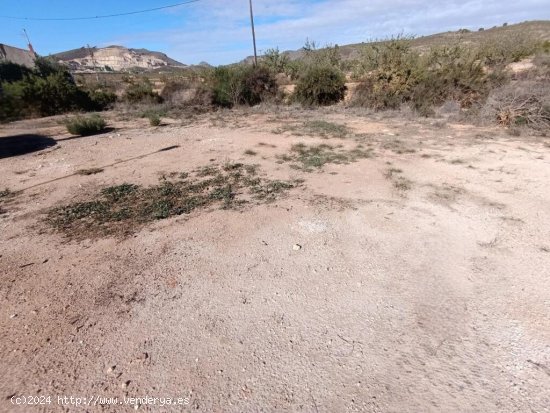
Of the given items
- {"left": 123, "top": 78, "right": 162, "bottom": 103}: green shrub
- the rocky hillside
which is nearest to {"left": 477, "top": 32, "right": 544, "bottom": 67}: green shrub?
{"left": 123, "top": 78, "right": 162, "bottom": 103}: green shrub

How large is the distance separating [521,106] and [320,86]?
334 inches

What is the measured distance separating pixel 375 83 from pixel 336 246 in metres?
12.5

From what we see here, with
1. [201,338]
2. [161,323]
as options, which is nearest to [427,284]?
[201,338]

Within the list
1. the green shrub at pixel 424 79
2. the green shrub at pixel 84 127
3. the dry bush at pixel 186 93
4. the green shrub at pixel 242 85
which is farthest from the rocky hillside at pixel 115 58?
the green shrub at pixel 424 79

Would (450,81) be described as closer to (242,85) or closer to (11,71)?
(242,85)

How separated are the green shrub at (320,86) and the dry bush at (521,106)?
6.96 meters

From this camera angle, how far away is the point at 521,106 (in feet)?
32.2

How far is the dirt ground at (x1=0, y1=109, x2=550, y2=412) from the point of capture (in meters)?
2.42

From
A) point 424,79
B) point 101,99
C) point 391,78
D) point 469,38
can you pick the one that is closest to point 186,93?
point 101,99

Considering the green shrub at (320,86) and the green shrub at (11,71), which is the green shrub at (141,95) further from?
the green shrub at (11,71)

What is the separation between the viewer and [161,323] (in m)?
3.03

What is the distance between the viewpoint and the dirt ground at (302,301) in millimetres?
2424

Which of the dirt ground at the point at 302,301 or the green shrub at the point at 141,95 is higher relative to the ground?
the green shrub at the point at 141,95

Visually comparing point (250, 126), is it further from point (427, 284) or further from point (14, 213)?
point (427, 284)
